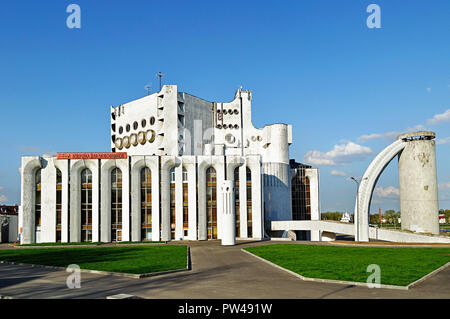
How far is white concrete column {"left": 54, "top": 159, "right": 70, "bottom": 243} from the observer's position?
62125 mm

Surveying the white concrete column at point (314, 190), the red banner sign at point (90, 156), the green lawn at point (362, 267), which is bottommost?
the green lawn at point (362, 267)

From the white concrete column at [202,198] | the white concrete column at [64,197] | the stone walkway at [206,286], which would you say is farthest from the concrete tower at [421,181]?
the white concrete column at [64,197]

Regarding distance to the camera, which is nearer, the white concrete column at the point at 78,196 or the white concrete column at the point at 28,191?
the white concrete column at the point at 78,196

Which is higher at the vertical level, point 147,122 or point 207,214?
point 147,122

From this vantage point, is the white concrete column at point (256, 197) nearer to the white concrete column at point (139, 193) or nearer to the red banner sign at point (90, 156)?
the white concrete column at point (139, 193)

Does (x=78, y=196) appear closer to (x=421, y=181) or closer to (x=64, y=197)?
(x=64, y=197)

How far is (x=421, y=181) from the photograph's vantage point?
214 feet

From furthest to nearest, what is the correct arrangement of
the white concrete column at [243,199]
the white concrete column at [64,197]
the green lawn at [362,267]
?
1. the white concrete column at [243,199]
2. the white concrete column at [64,197]
3. the green lawn at [362,267]

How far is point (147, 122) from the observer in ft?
291

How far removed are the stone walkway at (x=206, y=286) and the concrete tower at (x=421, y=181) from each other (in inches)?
1671

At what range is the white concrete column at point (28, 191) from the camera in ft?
206
